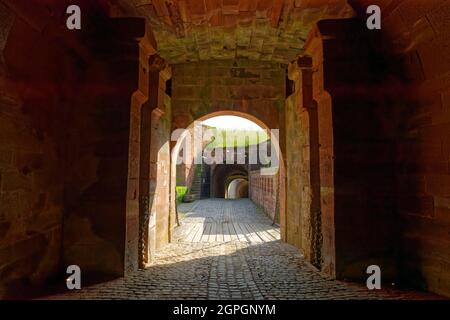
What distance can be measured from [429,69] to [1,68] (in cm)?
392

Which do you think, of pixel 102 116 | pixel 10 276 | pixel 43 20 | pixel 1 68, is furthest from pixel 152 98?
pixel 10 276

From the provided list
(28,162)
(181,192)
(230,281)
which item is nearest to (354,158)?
(230,281)

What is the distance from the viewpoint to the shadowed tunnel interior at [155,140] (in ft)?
8.30

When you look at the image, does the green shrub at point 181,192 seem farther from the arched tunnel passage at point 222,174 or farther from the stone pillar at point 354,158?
the stone pillar at point 354,158

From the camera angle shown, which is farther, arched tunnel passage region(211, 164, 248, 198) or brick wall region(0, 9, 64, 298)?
arched tunnel passage region(211, 164, 248, 198)

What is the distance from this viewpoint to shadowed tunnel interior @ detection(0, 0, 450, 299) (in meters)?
2.53

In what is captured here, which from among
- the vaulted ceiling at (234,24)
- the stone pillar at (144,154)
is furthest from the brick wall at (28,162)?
the vaulted ceiling at (234,24)

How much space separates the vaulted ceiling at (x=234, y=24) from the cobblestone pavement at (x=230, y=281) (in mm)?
3530

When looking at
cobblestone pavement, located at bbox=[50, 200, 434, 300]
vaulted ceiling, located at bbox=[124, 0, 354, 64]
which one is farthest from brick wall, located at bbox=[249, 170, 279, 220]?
vaulted ceiling, located at bbox=[124, 0, 354, 64]

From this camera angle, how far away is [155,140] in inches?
165

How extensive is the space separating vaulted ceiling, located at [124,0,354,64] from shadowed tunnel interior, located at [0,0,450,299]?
3 centimetres

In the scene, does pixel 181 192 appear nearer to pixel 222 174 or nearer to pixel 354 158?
pixel 222 174

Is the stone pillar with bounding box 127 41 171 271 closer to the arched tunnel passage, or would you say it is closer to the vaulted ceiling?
the vaulted ceiling

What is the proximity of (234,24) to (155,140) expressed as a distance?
2221 mm
